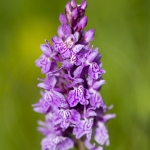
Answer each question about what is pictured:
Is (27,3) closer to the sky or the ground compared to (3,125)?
closer to the sky

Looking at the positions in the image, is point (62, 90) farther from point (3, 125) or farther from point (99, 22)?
point (99, 22)

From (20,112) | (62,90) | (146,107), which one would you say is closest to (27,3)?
(20,112)

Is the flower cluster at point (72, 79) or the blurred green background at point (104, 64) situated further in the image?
the blurred green background at point (104, 64)

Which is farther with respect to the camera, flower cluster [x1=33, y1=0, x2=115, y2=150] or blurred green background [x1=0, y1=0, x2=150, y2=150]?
blurred green background [x1=0, y1=0, x2=150, y2=150]

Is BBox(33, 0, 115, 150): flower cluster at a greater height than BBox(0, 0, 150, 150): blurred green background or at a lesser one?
lesser

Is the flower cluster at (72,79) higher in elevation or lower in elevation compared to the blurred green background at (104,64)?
lower
